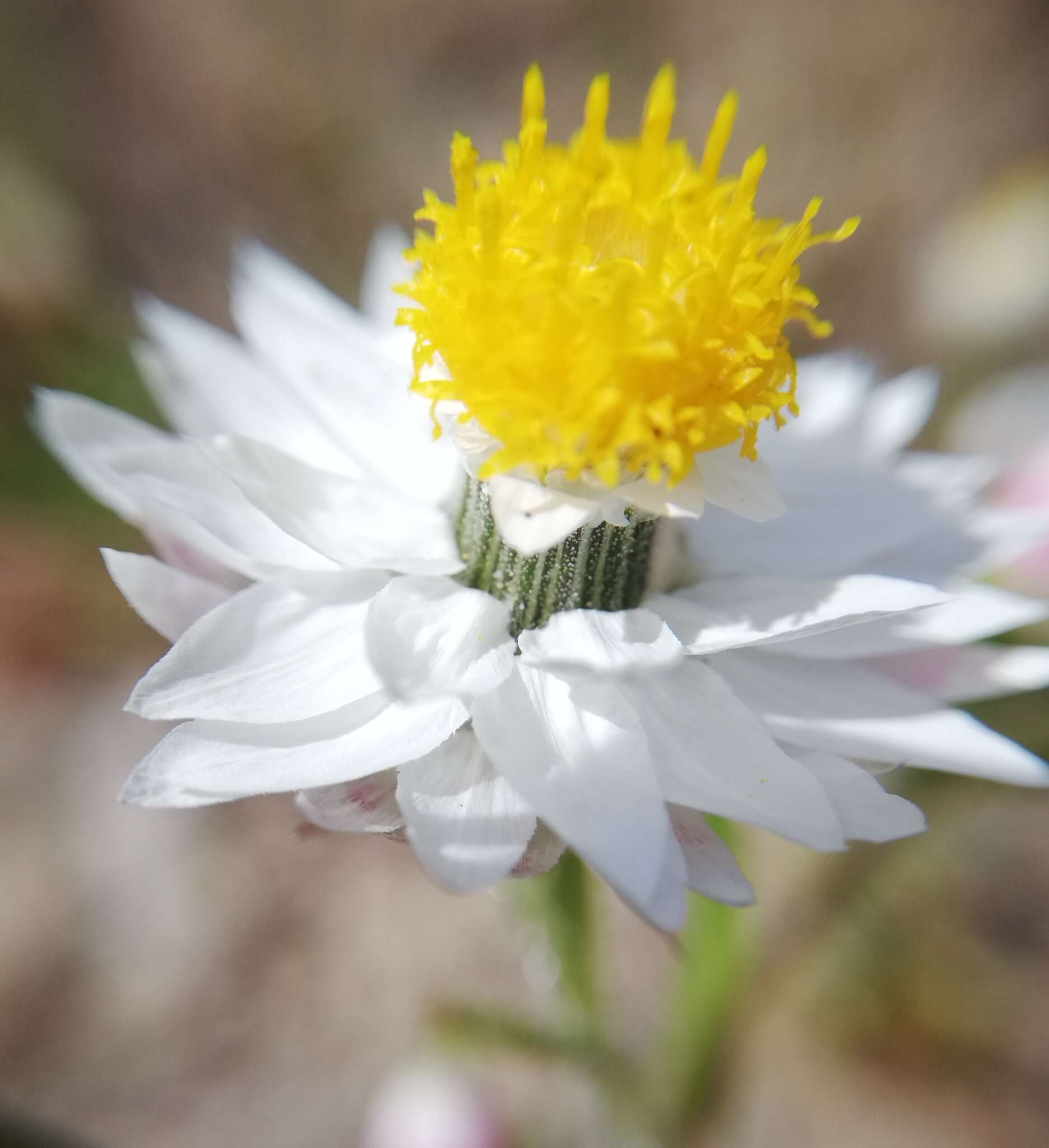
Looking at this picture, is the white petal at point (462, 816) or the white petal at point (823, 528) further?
the white petal at point (823, 528)

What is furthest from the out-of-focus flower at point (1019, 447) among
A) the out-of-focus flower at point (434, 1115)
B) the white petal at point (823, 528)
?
the out-of-focus flower at point (434, 1115)

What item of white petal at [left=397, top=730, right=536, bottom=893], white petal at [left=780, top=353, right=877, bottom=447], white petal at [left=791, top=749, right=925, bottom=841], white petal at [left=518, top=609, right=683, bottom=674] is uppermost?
white petal at [left=780, top=353, right=877, bottom=447]

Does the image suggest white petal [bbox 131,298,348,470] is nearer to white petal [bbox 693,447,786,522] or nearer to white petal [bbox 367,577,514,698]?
white petal [bbox 367,577,514,698]

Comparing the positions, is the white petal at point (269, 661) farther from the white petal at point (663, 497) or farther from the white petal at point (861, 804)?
the white petal at point (861, 804)

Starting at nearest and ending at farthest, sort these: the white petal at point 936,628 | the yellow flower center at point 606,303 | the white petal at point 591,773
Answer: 1. the white petal at point 591,773
2. the yellow flower center at point 606,303
3. the white petal at point 936,628

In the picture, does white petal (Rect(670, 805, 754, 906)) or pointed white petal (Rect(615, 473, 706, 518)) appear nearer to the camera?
white petal (Rect(670, 805, 754, 906))

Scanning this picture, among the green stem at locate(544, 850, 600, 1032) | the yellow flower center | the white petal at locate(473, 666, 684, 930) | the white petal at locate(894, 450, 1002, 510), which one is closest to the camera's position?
the white petal at locate(473, 666, 684, 930)

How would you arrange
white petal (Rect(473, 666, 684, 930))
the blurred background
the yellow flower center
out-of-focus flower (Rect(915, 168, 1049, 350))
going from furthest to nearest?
out-of-focus flower (Rect(915, 168, 1049, 350))
the blurred background
the yellow flower center
white petal (Rect(473, 666, 684, 930))

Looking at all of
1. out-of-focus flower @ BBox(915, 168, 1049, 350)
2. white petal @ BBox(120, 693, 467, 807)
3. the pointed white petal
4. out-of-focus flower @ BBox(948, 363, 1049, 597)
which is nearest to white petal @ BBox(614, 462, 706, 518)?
the pointed white petal
